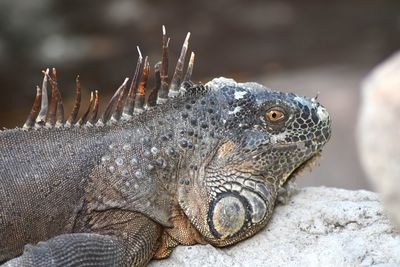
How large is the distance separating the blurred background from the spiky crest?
10.8 m

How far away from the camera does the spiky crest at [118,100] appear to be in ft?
19.1

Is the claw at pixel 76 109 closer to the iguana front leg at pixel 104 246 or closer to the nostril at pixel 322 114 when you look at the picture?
the iguana front leg at pixel 104 246

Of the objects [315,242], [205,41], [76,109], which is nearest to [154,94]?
[76,109]

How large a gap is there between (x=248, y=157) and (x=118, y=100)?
1098 millimetres

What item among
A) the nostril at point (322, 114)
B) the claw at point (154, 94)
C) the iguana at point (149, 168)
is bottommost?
the iguana at point (149, 168)

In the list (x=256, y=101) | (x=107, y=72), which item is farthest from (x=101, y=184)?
(x=107, y=72)

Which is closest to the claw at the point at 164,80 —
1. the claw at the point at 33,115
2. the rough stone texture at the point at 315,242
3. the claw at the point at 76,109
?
the claw at the point at 76,109

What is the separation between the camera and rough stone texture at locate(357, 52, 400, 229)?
13.9 feet

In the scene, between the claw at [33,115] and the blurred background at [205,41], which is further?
the blurred background at [205,41]

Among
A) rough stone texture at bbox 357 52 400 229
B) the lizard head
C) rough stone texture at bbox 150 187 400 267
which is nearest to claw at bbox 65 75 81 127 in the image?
the lizard head

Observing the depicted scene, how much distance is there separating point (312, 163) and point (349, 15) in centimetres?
1429

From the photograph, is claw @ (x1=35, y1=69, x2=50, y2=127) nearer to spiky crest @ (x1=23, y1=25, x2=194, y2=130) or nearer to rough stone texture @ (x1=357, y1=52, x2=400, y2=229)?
spiky crest @ (x1=23, y1=25, x2=194, y2=130)

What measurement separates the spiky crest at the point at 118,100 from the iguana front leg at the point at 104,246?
791 mm

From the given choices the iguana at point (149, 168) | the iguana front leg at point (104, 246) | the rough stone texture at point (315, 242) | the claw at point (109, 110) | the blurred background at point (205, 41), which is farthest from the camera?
the blurred background at point (205, 41)
